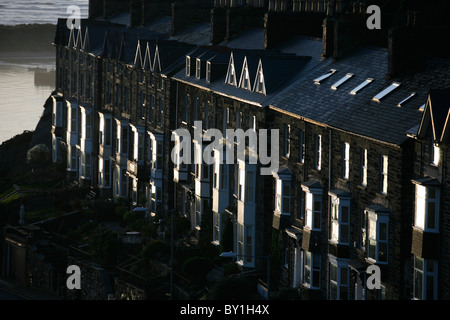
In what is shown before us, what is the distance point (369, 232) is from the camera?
51562mm

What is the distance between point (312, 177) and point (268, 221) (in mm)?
6129

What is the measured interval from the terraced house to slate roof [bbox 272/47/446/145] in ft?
0.31

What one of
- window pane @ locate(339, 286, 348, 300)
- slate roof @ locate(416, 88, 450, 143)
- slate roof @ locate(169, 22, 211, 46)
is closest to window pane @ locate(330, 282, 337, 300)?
window pane @ locate(339, 286, 348, 300)

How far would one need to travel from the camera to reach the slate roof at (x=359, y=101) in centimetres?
5075

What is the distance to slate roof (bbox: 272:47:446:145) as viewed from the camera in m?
50.8

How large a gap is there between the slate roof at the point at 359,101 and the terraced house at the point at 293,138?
95mm

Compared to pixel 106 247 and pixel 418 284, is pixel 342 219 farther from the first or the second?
pixel 106 247

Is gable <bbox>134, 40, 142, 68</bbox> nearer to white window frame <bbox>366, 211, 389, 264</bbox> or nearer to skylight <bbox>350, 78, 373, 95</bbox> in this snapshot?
skylight <bbox>350, 78, 373, 95</bbox>

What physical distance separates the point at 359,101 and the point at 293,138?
5.38 meters

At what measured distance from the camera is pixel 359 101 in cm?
5569

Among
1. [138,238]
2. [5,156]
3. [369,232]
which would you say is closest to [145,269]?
[138,238]

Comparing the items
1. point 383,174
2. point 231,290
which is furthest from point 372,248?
point 231,290

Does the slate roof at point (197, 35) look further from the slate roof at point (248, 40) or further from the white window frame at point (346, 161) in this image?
the white window frame at point (346, 161)

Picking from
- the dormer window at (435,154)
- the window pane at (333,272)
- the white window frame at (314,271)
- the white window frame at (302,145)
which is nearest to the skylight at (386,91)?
the white window frame at (302,145)
